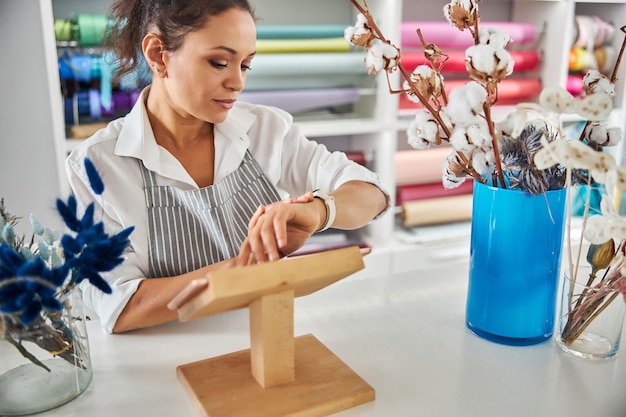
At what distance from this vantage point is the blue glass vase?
89 cm

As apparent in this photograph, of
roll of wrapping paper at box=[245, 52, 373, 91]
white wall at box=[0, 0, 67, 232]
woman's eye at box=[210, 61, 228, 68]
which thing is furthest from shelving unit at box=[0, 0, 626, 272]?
woman's eye at box=[210, 61, 228, 68]

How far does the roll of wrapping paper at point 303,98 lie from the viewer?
7.00 ft

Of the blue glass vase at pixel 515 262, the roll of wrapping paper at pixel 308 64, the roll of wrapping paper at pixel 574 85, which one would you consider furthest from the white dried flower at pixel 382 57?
the roll of wrapping paper at pixel 574 85

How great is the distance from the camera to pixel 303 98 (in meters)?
2.20

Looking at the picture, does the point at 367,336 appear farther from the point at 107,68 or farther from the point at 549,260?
the point at 107,68

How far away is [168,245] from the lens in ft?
4.03

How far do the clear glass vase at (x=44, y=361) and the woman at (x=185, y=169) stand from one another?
0.19 meters

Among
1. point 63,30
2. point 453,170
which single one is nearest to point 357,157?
point 63,30

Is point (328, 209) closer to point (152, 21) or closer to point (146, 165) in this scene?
point (146, 165)

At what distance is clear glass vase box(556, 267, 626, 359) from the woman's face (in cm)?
73

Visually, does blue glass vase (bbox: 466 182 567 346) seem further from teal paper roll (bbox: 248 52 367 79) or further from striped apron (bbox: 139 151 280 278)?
teal paper roll (bbox: 248 52 367 79)

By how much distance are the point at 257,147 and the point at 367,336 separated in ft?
2.07

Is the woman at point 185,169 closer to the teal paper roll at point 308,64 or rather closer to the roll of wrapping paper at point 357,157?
the teal paper roll at point 308,64

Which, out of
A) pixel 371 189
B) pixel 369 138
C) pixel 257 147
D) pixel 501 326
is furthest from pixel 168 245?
pixel 369 138
